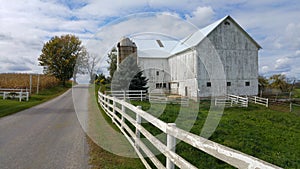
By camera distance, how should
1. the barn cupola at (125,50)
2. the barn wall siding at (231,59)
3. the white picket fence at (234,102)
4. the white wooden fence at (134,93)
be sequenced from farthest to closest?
1. the barn wall siding at (231,59)
2. the barn cupola at (125,50)
3. the white picket fence at (234,102)
4. the white wooden fence at (134,93)

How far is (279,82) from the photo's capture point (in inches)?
1326

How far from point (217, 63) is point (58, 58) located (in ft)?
91.0

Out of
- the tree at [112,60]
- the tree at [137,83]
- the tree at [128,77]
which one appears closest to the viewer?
the tree at [112,60]

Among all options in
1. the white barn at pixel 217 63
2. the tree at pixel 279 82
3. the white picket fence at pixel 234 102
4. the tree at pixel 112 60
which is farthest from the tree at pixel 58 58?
the tree at pixel 279 82

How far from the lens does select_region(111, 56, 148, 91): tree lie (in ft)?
67.6

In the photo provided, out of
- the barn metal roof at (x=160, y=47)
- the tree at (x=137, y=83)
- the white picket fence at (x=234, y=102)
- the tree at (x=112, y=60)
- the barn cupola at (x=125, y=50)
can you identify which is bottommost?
the white picket fence at (x=234, y=102)

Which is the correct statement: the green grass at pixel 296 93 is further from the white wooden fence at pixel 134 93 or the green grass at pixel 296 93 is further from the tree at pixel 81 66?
the tree at pixel 81 66

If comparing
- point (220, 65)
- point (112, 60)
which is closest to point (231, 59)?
point (220, 65)

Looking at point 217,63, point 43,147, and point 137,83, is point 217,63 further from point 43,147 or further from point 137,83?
point 43,147

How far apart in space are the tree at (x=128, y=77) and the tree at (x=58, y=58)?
73.0ft

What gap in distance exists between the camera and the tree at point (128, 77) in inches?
811

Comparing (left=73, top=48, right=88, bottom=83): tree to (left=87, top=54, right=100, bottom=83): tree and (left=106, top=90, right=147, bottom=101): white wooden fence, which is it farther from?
(left=106, top=90, right=147, bottom=101): white wooden fence

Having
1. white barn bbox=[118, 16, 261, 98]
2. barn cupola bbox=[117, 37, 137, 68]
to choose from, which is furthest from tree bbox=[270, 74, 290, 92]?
barn cupola bbox=[117, 37, 137, 68]

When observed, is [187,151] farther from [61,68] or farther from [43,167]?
[61,68]
